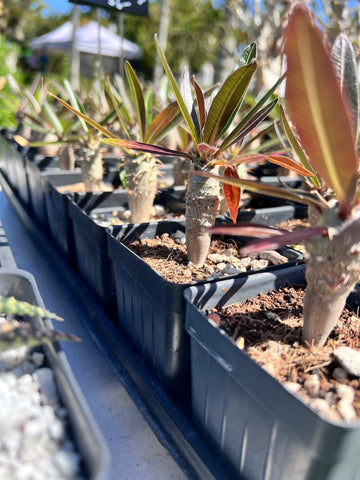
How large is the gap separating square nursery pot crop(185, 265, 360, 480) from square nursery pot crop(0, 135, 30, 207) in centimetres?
143

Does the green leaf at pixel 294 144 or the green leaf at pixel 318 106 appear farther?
the green leaf at pixel 294 144

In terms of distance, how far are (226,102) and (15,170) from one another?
157cm

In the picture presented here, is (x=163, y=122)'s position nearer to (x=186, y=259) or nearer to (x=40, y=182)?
(x=186, y=259)

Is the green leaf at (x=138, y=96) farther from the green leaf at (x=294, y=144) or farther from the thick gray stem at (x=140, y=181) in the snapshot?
the green leaf at (x=294, y=144)

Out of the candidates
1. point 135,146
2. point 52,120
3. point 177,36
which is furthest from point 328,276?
point 177,36

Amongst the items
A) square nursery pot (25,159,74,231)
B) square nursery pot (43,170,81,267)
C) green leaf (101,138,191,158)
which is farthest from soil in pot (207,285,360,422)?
square nursery pot (25,159,74,231)

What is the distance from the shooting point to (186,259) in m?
1.06

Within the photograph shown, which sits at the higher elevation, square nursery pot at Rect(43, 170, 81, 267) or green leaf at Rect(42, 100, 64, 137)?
green leaf at Rect(42, 100, 64, 137)

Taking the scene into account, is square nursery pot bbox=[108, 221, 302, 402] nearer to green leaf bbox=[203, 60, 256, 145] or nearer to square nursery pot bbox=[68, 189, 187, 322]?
square nursery pot bbox=[68, 189, 187, 322]

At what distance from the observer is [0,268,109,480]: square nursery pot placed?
472 millimetres

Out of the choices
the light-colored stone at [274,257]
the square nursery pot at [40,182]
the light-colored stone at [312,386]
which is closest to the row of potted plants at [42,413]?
the light-colored stone at [312,386]

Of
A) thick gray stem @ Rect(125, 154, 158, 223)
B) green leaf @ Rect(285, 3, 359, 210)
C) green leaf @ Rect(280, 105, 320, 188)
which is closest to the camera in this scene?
green leaf @ Rect(285, 3, 359, 210)

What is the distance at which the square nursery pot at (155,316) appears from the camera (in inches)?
30.5

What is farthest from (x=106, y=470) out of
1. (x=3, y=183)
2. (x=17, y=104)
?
(x=17, y=104)
